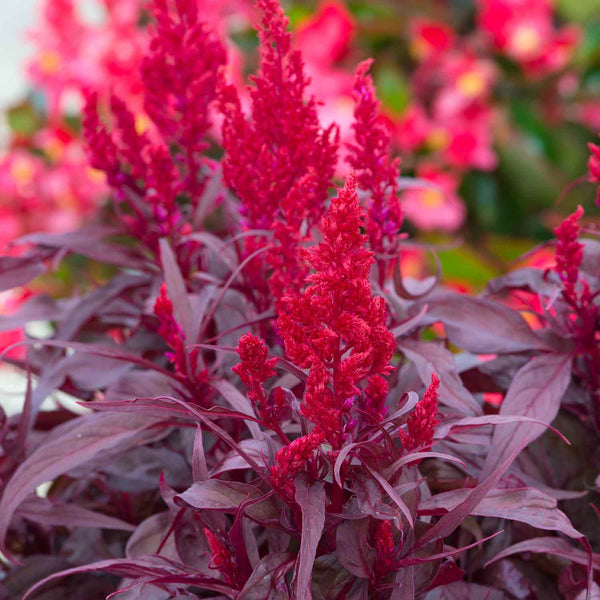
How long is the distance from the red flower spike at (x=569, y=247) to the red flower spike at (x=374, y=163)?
0.09 meters

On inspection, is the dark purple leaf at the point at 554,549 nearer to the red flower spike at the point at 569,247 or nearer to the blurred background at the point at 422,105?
the red flower spike at the point at 569,247

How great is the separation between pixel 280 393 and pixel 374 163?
0.15m

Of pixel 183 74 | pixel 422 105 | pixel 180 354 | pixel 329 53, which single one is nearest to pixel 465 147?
pixel 422 105

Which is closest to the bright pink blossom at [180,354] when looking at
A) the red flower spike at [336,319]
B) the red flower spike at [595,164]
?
the red flower spike at [336,319]

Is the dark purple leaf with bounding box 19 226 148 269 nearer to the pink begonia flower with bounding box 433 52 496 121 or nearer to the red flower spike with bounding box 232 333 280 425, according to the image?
the red flower spike with bounding box 232 333 280 425

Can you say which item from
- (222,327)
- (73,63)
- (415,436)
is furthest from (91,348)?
(73,63)

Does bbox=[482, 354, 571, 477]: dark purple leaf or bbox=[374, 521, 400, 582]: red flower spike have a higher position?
bbox=[482, 354, 571, 477]: dark purple leaf

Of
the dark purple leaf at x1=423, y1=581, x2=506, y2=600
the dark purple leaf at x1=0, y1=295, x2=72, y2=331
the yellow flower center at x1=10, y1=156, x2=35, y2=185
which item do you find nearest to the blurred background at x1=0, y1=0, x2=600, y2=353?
the yellow flower center at x1=10, y1=156, x2=35, y2=185

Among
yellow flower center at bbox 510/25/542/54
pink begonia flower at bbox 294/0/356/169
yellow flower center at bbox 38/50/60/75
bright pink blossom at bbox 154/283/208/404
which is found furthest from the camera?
yellow flower center at bbox 510/25/542/54

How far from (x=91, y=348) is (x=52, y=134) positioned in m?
1.33

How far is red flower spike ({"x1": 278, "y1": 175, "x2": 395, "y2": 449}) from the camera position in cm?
32

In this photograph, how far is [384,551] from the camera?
0.37m

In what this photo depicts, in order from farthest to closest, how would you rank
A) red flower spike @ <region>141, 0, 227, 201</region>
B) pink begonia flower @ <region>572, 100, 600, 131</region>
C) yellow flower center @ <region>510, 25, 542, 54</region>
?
1. pink begonia flower @ <region>572, 100, 600, 131</region>
2. yellow flower center @ <region>510, 25, 542, 54</region>
3. red flower spike @ <region>141, 0, 227, 201</region>

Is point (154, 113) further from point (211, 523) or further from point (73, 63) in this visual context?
point (73, 63)
